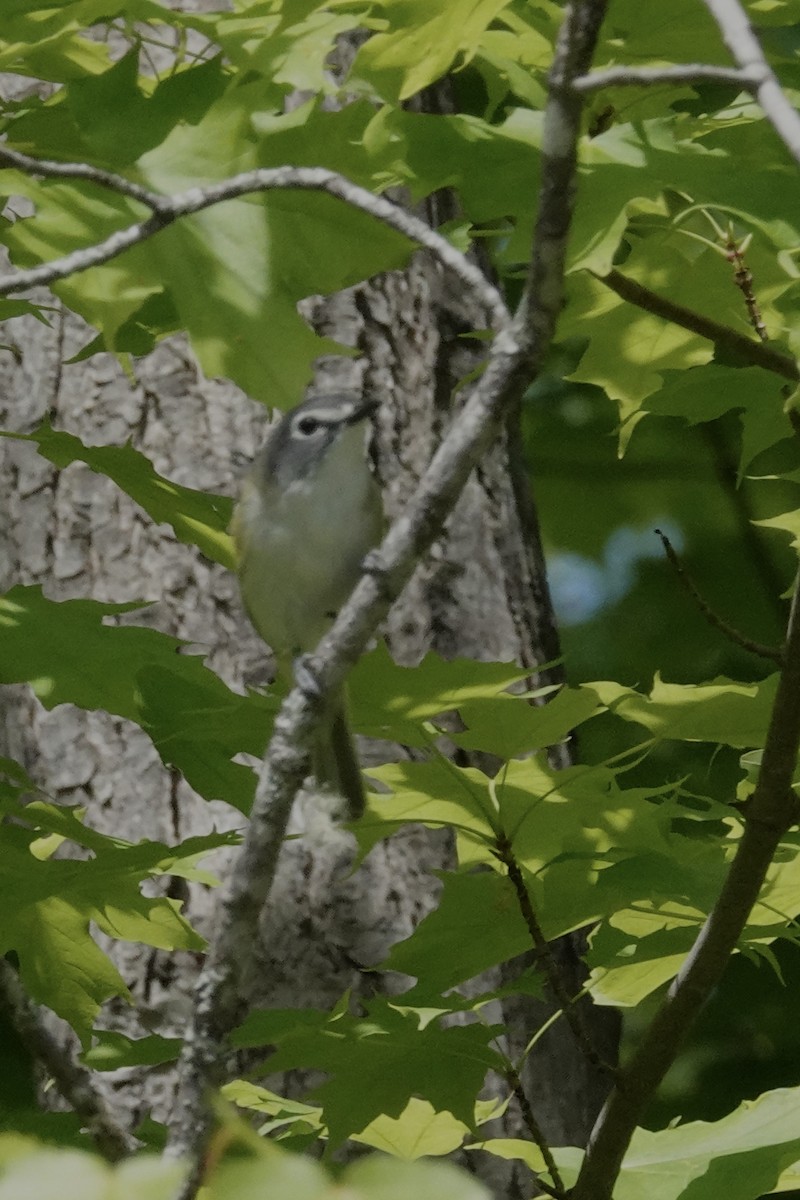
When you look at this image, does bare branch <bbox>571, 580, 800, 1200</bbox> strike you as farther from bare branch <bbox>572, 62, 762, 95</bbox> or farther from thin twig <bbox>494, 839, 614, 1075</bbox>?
bare branch <bbox>572, 62, 762, 95</bbox>

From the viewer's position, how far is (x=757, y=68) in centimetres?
115

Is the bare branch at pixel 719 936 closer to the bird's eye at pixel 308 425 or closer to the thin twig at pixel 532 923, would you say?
the thin twig at pixel 532 923

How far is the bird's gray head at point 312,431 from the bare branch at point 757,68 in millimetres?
1730

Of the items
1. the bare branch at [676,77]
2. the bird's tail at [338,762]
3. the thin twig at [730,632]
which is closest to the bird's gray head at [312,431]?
the bird's tail at [338,762]

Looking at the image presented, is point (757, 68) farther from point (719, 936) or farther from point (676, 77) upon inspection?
point (719, 936)

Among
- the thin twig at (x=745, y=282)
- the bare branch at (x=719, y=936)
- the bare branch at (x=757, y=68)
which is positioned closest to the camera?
the bare branch at (x=757, y=68)

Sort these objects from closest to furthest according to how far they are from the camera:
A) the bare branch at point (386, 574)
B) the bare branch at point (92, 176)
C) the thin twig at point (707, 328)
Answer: the bare branch at point (386, 574)
the bare branch at point (92, 176)
the thin twig at point (707, 328)

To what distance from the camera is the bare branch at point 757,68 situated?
1095 mm

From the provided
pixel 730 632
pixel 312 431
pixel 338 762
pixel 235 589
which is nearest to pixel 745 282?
pixel 730 632

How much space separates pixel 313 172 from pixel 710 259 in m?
0.88

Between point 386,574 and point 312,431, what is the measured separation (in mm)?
1603

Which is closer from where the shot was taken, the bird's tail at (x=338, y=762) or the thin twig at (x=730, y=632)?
the thin twig at (x=730, y=632)

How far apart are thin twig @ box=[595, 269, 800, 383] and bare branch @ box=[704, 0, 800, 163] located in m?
0.75

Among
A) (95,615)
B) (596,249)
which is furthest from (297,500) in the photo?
(596,249)
